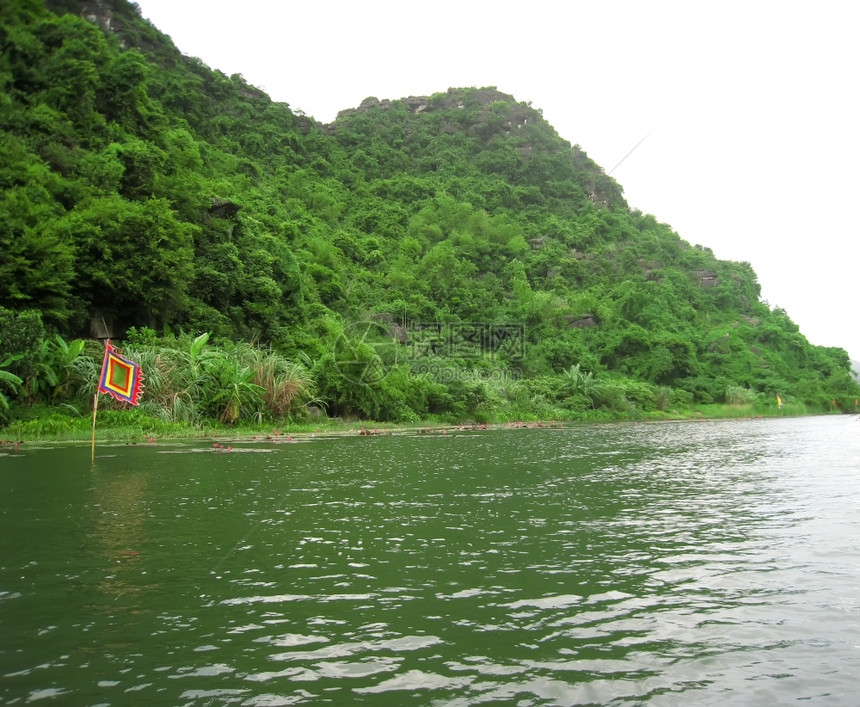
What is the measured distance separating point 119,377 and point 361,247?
52.8 metres

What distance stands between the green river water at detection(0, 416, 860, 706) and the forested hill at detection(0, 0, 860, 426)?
1734 cm

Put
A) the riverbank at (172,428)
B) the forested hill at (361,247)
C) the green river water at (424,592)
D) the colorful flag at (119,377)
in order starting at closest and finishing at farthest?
the green river water at (424,592)
the colorful flag at (119,377)
the riverbank at (172,428)
the forested hill at (361,247)

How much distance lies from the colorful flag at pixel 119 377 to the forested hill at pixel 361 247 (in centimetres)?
419

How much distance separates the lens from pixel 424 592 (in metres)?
6.79

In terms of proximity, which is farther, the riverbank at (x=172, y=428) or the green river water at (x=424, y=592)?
the riverbank at (x=172, y=428)

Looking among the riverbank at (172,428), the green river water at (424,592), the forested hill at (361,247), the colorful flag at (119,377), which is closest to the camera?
the green river water at (424,592)

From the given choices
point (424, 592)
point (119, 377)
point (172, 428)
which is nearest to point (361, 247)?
point (172, 428)

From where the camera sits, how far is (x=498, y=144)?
116m

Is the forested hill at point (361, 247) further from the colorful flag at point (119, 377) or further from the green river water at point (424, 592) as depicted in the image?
the green river water at point (424, 592)

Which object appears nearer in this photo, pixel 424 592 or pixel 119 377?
pixel 424 592

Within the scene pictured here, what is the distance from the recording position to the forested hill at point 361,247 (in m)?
31.9

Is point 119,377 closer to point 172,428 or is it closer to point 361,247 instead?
point 172,428

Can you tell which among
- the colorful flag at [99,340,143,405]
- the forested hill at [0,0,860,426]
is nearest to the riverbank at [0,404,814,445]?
the forested hill at [0,0,860,426]

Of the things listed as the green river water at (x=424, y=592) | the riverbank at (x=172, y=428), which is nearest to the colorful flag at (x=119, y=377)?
the riverbank at (x=172, y=428)
